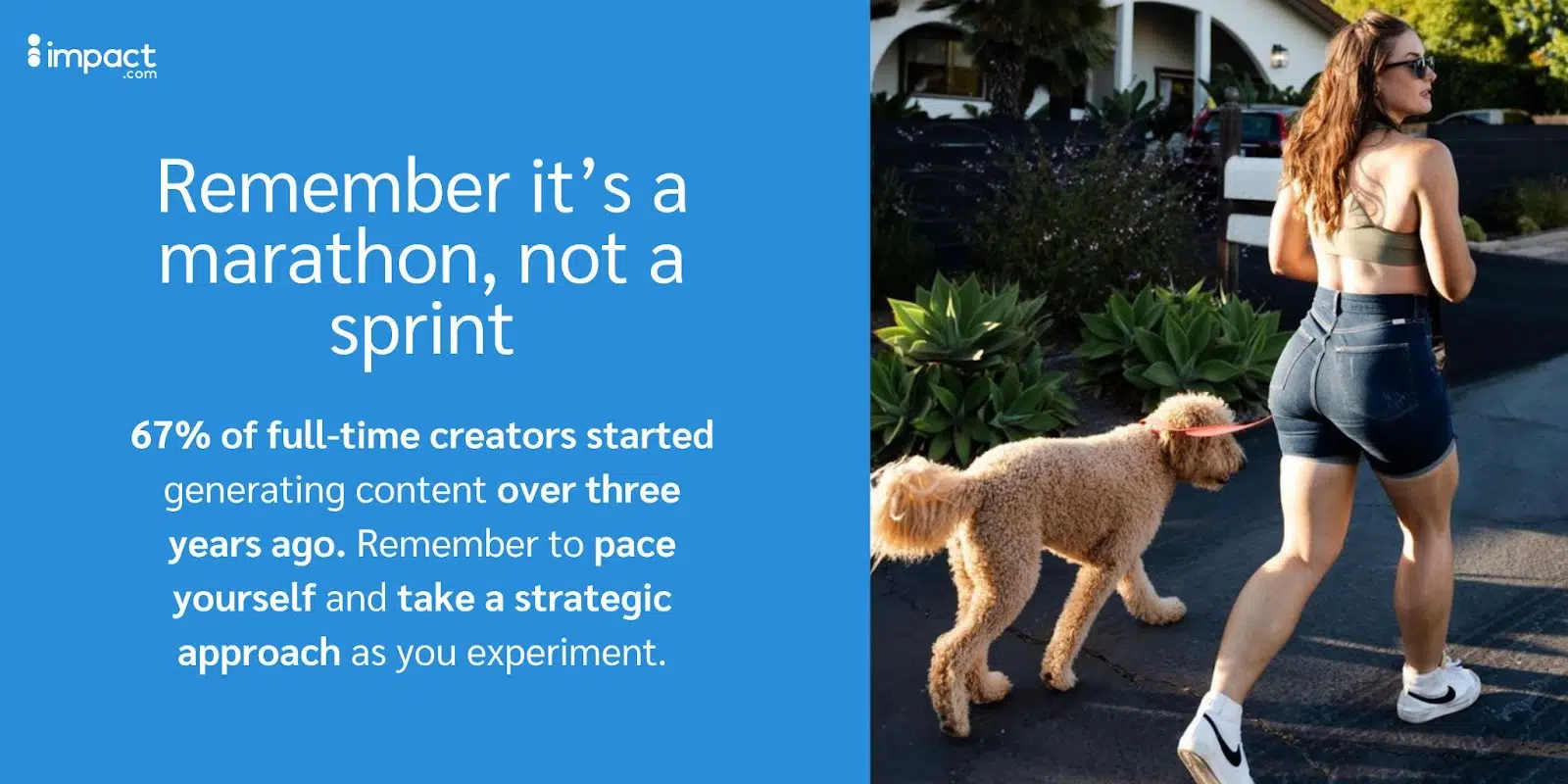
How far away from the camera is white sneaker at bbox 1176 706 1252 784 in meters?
3.85

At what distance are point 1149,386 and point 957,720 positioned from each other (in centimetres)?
388

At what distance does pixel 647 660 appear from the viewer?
4363 mm

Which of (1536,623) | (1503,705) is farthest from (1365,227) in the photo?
(1536,623)

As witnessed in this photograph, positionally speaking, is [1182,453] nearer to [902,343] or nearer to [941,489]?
[941,489]

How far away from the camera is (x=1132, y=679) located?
4.80 m

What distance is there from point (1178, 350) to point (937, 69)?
24282 millimetres

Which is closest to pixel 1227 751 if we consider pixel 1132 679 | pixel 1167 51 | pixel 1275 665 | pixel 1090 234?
pixel 1132 679

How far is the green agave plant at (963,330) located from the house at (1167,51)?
2176 centimetres

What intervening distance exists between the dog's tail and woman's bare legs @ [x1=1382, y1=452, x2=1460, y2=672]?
112 centimetres

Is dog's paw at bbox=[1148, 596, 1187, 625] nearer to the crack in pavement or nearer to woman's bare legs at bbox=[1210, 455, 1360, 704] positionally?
the crack in pavement

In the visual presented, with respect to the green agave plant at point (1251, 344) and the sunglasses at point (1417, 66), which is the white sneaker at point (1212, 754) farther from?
the green agave plant at point (1251, 344)

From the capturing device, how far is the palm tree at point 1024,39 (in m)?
19.9

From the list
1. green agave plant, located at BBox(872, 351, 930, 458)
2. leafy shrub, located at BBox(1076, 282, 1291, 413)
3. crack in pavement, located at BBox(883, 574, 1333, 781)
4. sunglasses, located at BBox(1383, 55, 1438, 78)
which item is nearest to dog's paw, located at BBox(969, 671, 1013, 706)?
crack in pavement, located at BBox(883, 574, 1333, 781)

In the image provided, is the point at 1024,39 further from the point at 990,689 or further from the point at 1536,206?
the point at 990,689
